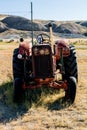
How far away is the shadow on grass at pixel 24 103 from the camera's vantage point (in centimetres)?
940

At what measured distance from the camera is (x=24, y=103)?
33.8ft

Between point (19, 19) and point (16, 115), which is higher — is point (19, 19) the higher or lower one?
the lower one

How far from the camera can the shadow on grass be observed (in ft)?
30.8

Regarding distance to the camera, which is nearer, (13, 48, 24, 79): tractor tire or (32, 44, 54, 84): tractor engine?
(32, 44, 54, 84): tractor engine

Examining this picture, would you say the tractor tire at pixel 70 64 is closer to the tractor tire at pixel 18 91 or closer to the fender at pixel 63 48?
the fender at pixel 63 48

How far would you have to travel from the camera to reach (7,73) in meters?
16.2

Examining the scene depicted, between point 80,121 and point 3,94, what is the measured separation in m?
3.60

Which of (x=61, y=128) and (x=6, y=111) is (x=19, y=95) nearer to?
(x=6, y=111)

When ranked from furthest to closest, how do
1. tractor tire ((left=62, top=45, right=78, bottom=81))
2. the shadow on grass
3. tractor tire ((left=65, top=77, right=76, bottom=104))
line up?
tractor tire ((left=62, top=45, right=78, bottom=81)) < tractor tire ((left=65, top=77, right=76, bottom=104)) < the shadow on grass

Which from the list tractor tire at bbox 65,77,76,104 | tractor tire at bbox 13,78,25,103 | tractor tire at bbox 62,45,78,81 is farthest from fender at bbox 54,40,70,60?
tractor tire at bbox 13,78,25,103

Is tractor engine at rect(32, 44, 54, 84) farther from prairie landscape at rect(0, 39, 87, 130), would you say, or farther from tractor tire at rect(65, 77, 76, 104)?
prairie landscape at rect(0, 39, 87, 130)

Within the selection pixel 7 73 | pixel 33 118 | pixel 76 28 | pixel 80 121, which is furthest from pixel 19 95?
pixel 76 28

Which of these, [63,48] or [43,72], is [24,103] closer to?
[43,72]

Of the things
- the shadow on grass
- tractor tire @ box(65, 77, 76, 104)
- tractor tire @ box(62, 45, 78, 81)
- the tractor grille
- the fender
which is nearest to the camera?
the shadow on grass
